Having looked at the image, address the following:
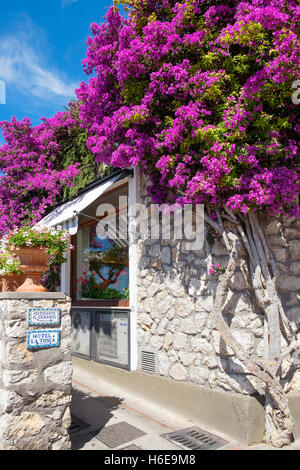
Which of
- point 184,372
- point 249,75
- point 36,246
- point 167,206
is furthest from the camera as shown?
point 167,206

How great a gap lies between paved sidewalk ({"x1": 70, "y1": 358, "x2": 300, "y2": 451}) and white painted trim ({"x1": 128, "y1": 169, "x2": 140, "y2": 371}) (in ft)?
2.49

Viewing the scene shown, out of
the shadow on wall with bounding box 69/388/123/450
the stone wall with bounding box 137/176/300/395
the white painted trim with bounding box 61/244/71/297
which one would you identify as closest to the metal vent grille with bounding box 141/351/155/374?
the stone wall with bounding box 137/176/300/395

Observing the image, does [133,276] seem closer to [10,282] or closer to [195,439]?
[10,282]

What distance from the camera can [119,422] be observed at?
5.49 metres

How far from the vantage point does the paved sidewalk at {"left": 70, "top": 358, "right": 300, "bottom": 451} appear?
4.71 meters

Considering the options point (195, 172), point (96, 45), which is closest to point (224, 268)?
point (195, 172)

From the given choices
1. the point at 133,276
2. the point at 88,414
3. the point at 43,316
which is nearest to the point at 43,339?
the point at 43,316

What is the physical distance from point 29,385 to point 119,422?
6.45 feet

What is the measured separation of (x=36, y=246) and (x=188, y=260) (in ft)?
8.09

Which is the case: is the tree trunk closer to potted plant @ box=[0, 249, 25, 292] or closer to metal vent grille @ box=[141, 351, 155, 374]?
metal vent grille @ box=[141, 351, 155, 374]

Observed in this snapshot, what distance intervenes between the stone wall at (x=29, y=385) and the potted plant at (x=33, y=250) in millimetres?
436

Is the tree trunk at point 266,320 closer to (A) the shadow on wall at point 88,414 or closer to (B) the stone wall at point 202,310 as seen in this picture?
(B) the stone wall at point 202,310

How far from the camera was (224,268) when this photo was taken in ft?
17.5
